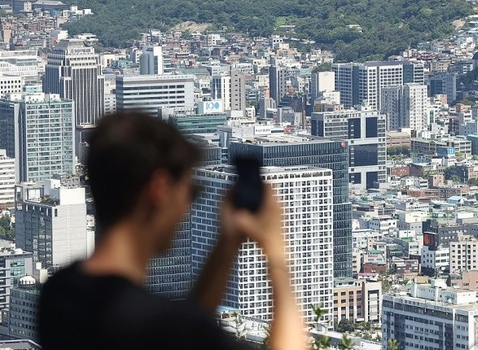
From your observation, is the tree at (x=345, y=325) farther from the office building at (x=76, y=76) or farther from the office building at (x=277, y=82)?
the office building at (x=277, y=82)

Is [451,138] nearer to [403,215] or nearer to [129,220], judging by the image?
[403,215]

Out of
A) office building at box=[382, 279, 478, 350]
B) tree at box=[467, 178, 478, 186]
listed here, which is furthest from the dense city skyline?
tree at box=[467, 178, 478, 186]

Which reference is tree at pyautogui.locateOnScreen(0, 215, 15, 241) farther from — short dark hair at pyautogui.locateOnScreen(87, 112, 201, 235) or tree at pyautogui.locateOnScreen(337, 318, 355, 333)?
short dark hair at pyautogui.locateOnScreen(87, 112, 201, 235)

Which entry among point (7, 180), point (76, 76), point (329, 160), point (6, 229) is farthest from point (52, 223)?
point (76, 76)

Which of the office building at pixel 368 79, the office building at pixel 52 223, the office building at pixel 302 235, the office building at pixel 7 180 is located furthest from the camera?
the office building at pixel 368 79

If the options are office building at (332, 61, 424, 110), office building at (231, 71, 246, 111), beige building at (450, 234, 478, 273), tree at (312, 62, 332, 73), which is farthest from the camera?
tree at (312, 62, 332, 73)

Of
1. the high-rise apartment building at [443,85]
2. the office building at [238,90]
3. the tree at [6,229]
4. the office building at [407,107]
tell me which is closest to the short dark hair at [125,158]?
the tree at [6,229]
